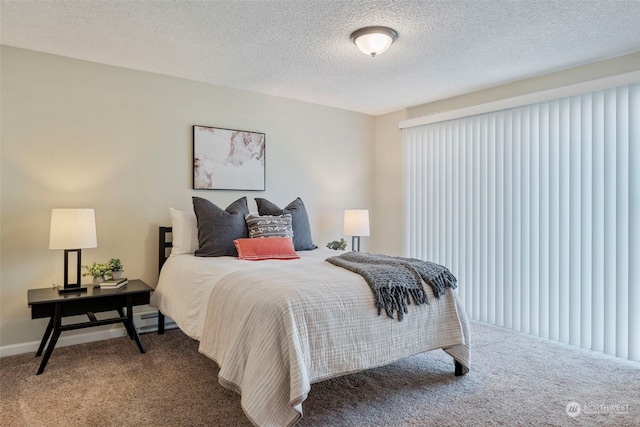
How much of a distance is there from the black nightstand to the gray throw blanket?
5.27ft

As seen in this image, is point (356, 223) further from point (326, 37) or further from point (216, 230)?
point (326, 37)

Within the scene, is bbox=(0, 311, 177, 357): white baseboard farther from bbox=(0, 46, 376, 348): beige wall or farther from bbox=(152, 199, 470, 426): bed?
bbox=(152, 199, 470, 426): bed

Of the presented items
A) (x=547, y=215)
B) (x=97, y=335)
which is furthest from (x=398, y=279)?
(x=97, y=335)

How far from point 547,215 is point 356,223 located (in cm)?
193

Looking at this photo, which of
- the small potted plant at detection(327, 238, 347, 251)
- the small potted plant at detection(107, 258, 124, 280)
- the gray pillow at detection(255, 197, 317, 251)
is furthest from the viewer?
the small potted plant at detection(327, 238, 347, 251)

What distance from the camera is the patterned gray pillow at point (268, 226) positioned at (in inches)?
137

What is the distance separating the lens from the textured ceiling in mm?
2443

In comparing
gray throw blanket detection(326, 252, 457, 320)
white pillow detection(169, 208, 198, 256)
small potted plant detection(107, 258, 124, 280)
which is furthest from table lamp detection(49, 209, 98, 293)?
gray throw blanket detection(326, 252, 457, 320)

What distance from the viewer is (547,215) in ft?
11.6

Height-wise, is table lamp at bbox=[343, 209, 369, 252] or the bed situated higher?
table lamp at bbox=[343, 209, 369, 252]

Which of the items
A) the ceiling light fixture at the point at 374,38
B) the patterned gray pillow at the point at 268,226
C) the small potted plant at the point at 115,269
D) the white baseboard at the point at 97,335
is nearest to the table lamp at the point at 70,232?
the small potted plant at the point at 115,269

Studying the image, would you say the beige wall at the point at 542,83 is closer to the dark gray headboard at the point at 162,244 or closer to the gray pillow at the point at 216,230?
the gray pillow at the point at 216,230

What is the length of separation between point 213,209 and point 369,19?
6.52ft

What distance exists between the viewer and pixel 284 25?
268cm
